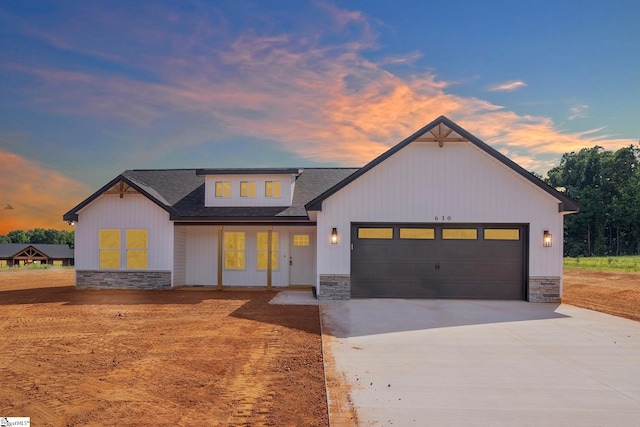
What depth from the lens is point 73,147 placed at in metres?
21.8

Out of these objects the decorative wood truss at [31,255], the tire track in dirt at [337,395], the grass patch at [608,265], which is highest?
the tire track in dirt at [337,395]

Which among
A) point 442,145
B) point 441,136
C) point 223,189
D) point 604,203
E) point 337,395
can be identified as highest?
point 604,203

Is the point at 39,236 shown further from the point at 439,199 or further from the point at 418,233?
the point at 439,199

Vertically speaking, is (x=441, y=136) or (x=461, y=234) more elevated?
(x=441, y=136)

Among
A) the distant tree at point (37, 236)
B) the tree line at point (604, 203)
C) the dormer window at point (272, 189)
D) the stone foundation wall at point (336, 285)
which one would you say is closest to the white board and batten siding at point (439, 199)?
the stone foundation wall at point (336, 285)

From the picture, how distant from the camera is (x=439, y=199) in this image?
13.1 m

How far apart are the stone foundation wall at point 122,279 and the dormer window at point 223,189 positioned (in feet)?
13.1

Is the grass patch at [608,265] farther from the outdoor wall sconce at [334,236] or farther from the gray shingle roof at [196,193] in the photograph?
the outdoor wall sconce at [334,236]

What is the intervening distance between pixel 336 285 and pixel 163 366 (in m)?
7.76

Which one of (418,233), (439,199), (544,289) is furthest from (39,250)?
(544,289)

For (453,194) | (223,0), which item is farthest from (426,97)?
(223,0)

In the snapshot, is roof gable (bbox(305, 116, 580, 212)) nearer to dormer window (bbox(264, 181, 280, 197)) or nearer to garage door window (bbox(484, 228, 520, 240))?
garage door window (bbox(484, 228, 520, 240))

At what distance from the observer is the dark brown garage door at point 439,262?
13.2m

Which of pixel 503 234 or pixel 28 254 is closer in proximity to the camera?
pixel 503 234
